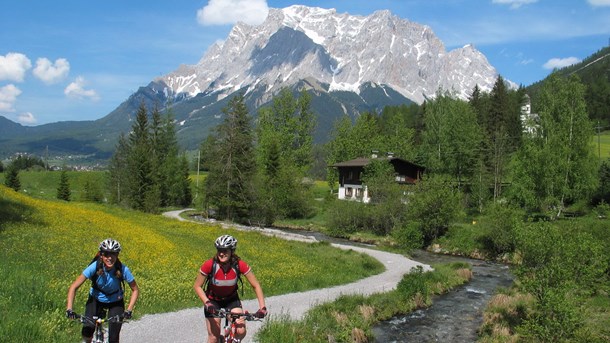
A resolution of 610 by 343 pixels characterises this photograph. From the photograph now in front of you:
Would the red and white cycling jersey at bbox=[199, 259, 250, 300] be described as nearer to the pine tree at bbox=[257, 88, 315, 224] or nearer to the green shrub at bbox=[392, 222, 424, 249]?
the green shrub at bbox=[392, 222, 424, 249]

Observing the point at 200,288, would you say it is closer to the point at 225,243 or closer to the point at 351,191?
the point at 225,243

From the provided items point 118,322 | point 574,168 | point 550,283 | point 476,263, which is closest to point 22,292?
point 118,322

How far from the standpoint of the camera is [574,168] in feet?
156

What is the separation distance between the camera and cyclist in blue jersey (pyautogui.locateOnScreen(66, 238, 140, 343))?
8.20 metres

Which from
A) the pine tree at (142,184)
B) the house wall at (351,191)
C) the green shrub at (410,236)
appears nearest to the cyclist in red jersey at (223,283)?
the green shrub at (410,236)

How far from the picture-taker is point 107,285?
837cm

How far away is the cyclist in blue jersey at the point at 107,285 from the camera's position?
26.9ft

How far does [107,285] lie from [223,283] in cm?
210

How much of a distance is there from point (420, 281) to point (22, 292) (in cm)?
1742

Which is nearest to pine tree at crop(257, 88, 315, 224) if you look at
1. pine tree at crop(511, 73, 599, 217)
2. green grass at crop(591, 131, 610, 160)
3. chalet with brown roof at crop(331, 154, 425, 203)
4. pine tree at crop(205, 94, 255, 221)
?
pine tree at crop(205, 94, 255, 221)

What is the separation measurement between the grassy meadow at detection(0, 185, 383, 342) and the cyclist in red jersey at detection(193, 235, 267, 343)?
533 cm

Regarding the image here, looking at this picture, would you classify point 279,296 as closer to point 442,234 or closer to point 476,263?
point 476,263

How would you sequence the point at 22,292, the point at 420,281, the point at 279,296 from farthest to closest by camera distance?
the point at 420,281
the point at 279,296
the point at 22,292

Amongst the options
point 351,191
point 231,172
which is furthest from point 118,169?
point 351,191
